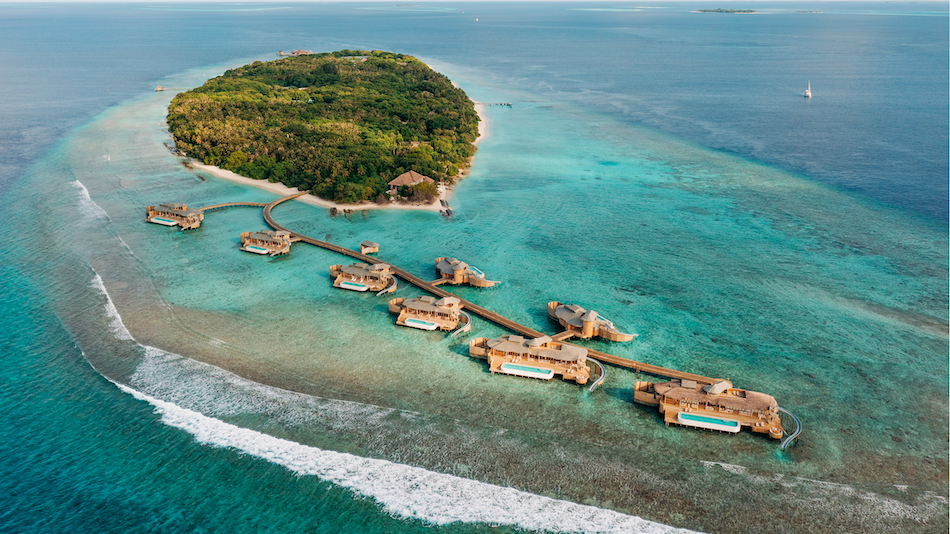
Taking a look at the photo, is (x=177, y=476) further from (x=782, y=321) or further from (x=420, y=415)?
(x=782, y=321)

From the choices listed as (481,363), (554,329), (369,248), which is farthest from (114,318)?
(554,329)

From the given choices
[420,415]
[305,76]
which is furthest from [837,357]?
[305,76]

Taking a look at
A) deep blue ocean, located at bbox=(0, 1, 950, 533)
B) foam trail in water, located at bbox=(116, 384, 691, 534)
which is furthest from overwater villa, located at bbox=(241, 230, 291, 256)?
foam trail in water, located at bbox=(116, 384, 691, 534)

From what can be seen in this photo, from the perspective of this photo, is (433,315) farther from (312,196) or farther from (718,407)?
(312,196)

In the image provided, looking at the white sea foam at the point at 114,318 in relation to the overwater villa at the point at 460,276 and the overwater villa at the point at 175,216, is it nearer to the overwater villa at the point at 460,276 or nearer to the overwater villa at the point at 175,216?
the overwater villa at the point at 175,216

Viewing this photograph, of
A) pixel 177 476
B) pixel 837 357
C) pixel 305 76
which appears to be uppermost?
pixel 305 76

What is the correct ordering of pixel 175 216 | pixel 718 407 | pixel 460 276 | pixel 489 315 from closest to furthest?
pixel 718 407
pixel 489 315
pixel 460 276
pixel 175 216
